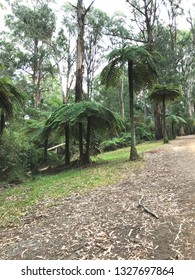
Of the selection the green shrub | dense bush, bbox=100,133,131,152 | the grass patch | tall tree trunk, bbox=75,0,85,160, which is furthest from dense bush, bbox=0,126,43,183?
the green shrub

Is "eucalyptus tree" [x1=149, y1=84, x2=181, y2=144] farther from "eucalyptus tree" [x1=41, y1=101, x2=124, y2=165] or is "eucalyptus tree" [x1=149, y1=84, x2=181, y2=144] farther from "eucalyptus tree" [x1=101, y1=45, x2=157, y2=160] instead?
"eucalyptus tree" [x1=41, y1=101, x2=124, y2=165]

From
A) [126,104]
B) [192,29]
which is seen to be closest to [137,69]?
[192,29]

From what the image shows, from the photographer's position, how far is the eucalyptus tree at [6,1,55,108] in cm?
2419

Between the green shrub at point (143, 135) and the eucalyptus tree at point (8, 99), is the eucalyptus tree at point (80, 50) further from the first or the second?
the green shrub at point (143, 135)

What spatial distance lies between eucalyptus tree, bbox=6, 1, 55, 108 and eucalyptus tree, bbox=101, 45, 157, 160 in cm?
1697

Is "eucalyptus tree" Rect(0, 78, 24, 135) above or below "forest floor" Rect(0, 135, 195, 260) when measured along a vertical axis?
above

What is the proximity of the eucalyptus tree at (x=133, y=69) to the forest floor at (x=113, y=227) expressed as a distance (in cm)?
440

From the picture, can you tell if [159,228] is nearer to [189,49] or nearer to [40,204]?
[40,204]

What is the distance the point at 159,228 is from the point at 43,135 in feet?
24.7

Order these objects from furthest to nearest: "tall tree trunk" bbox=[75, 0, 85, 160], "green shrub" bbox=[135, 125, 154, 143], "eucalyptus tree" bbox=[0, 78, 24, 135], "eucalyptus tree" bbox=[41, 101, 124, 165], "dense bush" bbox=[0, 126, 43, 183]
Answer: "green shrub" bbox=[135, 125, 154, 143]
"tall tree trunk" bbox=[75, 0, 85, 160]
"dense bush" bbox=[0, 126, 43, 183]
"eucalyptus tree" bbox=[41, 101, 124, 165]
"eucalyptus tree" bbox=[0, 78, 24, 135]

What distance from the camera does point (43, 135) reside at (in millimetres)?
10688

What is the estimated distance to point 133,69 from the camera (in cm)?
1005

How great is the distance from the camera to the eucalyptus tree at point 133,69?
9.07 m

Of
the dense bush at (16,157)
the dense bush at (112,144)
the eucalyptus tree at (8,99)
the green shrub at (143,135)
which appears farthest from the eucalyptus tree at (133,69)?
the green shrub at (143,135)
